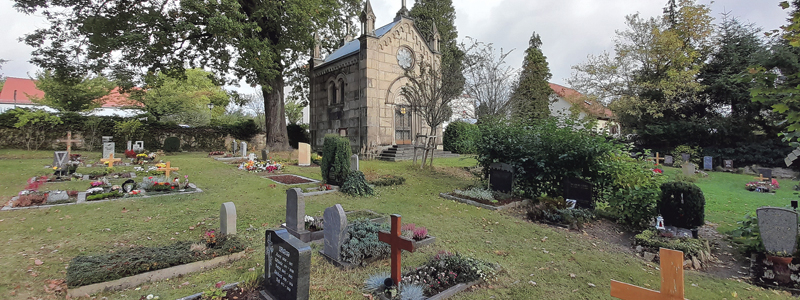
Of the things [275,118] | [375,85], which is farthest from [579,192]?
[275,118]

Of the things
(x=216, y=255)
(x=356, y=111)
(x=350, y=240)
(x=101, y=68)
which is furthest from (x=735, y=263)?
(x=101, y=68)

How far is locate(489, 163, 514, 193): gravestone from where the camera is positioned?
8930mm

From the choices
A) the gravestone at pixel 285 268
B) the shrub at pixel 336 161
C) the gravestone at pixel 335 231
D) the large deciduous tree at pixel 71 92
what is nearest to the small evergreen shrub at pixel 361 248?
the gravestone at pixel 335 231

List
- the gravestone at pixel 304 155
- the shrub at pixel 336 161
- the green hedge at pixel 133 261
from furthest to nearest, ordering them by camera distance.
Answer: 1. the gravestone at pixel 304 155
2. the shrub at pixel 336 161
3. the green hedge at pixel 133 261

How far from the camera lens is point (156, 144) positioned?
22156 millimetres

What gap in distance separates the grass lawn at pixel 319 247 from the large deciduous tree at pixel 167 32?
818 cm

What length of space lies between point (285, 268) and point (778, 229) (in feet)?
22.5

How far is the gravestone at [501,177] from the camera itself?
8930mm

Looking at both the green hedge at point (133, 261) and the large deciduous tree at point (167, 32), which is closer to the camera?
the green hedge at point (133, 261)

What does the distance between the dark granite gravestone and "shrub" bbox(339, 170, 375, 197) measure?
199 inches

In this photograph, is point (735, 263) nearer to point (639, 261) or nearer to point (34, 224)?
point (639, 261)

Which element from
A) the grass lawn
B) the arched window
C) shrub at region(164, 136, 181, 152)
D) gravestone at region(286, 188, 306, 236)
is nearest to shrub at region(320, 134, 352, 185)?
the grass lawn

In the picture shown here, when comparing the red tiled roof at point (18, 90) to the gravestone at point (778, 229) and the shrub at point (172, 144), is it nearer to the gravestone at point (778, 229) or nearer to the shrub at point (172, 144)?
the shrub at point (172, 144)

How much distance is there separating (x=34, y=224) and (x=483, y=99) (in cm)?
1713
